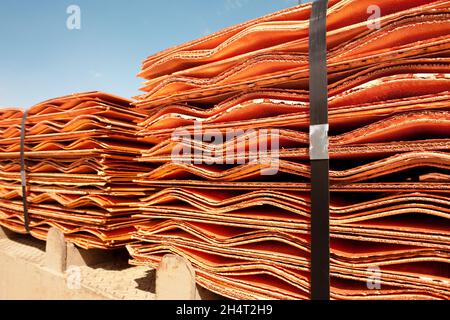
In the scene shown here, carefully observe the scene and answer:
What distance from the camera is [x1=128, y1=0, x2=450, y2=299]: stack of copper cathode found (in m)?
1.19

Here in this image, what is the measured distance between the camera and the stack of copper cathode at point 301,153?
1194 millimetres

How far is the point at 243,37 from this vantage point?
1655 mm

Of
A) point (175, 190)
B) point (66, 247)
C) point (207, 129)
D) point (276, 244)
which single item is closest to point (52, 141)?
point (66, 247)

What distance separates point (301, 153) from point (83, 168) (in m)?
2.09

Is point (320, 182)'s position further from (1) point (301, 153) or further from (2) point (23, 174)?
(2) point (23, 174)

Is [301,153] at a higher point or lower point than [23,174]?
higher

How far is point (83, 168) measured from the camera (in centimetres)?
273

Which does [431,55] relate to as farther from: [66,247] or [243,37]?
[66,247]
